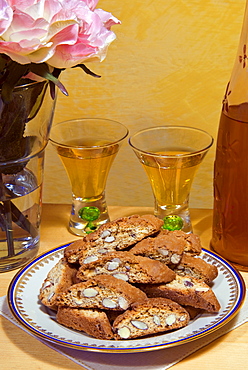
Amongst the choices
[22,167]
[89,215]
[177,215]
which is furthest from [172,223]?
[22,167]

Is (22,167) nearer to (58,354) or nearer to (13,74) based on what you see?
(13,74)

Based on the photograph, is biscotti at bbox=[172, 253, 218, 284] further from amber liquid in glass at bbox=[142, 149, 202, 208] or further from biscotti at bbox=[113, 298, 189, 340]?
amber liquid in glass at bbox=[142, 149, 202, 208]

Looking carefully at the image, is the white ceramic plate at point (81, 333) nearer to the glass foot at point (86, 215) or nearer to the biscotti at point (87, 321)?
the biscotti at point (87, 321)

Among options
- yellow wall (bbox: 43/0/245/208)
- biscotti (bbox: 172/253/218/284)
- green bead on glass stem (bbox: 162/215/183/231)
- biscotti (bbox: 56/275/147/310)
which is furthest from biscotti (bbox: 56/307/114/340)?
yellow wall (bbox: 43/0/245/208)

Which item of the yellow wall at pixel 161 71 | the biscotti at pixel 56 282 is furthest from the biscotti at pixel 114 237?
the yellow wall at pixel 161 71

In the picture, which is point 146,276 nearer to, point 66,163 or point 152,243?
Result: point 152,243

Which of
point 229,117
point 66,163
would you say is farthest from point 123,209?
point 229,117
